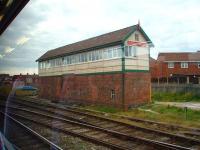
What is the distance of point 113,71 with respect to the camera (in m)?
24.0

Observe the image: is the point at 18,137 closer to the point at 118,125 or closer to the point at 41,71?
the point at 118,125

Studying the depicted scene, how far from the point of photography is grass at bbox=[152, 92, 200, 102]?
94.5 ft

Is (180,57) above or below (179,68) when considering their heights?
above

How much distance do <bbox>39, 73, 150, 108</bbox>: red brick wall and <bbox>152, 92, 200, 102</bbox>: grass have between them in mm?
5444

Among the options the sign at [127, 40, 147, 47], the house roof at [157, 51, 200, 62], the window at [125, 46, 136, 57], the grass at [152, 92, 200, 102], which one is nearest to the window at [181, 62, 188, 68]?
the house roof at [157, 51, 200, 62]

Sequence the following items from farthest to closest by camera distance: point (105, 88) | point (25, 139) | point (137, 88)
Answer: point (105, 88) → point (137, 88) → point (25, 139)

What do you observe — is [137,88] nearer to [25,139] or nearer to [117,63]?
[117,63]

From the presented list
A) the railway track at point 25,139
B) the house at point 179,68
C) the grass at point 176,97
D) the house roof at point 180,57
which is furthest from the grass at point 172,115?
the house roof at point 180,57

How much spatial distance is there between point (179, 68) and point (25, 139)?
42100mm

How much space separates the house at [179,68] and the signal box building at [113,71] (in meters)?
23.1

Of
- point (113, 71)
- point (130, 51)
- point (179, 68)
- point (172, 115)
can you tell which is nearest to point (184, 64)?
point (179, 68)

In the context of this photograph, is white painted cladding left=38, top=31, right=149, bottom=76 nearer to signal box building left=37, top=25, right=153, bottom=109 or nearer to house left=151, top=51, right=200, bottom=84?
signal box building left=37, top=25, right=153, bottom=109

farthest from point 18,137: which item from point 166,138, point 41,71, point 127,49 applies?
point 41,71

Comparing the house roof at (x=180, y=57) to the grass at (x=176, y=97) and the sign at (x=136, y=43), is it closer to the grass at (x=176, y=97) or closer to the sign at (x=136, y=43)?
the grass at (x=176, y=97)
